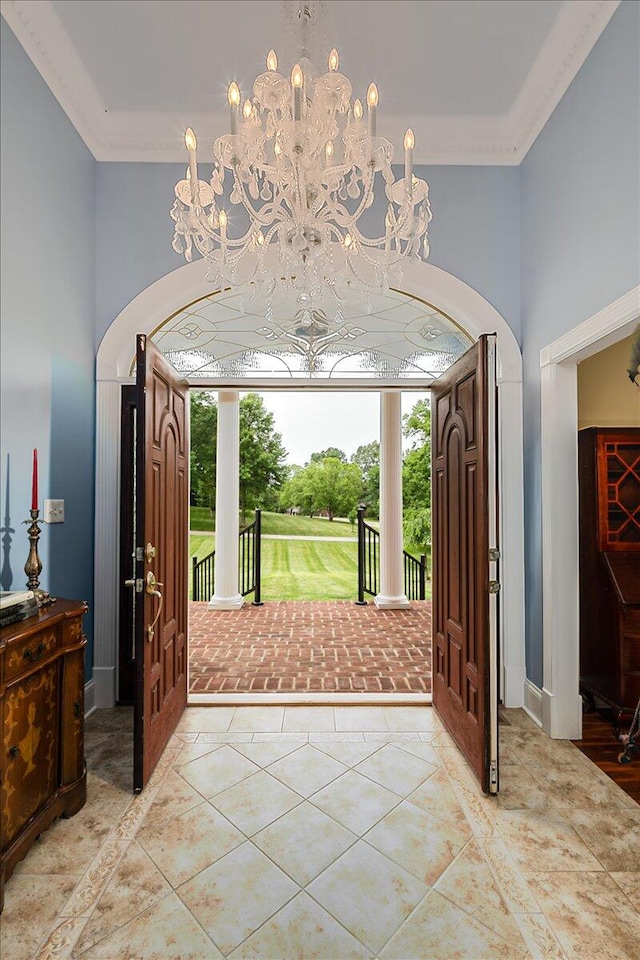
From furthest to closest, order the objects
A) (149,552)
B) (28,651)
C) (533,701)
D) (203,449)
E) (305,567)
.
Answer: (203,449)
(305,567)
(533,701)
(149,552)
(28,651)

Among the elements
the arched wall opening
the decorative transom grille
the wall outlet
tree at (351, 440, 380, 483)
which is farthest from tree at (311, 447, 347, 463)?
the wall outlet

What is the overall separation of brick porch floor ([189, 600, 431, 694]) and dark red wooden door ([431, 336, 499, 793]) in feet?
2.60

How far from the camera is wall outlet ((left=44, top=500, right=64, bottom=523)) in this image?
2.91m

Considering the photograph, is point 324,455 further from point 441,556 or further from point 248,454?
point 441,556

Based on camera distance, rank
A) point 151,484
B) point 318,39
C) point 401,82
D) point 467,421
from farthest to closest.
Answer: point 401,82 → point 467,421 → point 151,484 → point 318,39

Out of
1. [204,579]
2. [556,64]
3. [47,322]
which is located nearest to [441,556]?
→ [47,322]

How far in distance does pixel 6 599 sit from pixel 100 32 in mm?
3005

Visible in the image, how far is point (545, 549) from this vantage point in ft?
10.4

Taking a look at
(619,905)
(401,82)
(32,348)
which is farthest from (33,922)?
(401,82)

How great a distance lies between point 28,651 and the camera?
2.01 m

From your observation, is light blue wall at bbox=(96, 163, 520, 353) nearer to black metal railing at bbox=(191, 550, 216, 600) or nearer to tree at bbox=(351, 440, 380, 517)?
black metal railing at bbox=(191, 550, 216, 600)

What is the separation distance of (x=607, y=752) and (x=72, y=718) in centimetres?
286

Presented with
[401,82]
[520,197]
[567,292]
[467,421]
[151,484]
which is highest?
[401,82]

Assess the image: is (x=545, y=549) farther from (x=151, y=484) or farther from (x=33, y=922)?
(x=33, y=922)
